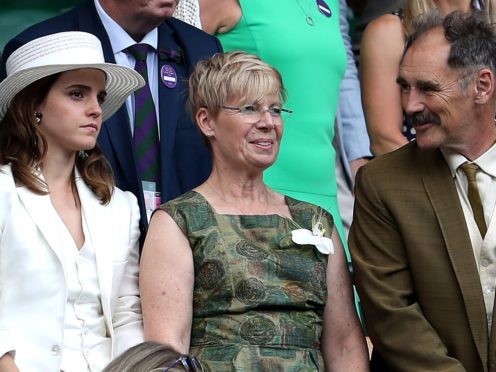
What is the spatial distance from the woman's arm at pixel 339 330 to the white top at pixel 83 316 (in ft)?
2.53

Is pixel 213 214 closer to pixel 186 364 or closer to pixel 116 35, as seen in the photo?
pixel 116 35

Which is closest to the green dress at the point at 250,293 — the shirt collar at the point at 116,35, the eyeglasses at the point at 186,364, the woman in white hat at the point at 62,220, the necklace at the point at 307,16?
the woman in white hat at the point at 62,220

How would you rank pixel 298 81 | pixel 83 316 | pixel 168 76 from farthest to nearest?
1. pixel 298 81
2. pixel 168 76
3. pixel 83 316

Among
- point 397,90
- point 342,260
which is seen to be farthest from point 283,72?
point 342,260

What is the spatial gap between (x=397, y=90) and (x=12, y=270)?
2.13 m

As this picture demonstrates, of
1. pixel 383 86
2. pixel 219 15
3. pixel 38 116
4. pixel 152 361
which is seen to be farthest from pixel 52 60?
pixel 383 86

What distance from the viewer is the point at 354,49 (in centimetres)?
651

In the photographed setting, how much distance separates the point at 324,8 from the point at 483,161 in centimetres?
122

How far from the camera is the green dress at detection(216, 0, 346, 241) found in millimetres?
5352

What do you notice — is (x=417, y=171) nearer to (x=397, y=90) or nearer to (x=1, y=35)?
(x=397, y=90)

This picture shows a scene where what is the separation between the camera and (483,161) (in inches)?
187

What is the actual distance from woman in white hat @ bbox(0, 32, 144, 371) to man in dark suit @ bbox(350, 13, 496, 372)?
841mm

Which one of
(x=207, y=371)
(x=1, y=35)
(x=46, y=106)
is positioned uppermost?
(x=1, y=35)

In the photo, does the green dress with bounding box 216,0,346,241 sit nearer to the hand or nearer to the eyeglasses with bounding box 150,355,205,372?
the hand
